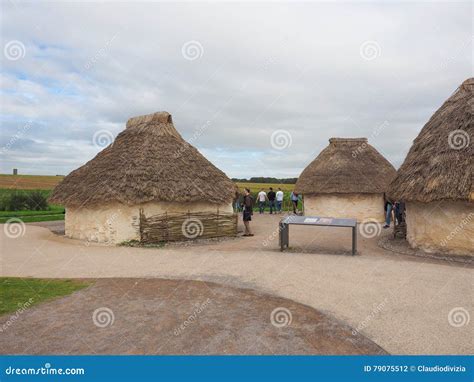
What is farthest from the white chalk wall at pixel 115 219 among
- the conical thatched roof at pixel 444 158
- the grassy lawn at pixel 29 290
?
the conical thatched roof at pixel 444 158

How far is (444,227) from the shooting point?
1141 centimetres

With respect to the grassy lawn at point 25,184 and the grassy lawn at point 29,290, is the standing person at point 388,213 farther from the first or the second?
the grassy lawn at point 25,184

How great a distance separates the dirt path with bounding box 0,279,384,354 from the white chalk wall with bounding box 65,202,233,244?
5.92m

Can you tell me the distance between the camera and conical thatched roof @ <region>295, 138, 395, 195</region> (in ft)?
68.6

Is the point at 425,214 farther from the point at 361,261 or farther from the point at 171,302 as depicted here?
the point at 171,302

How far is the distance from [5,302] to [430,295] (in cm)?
804

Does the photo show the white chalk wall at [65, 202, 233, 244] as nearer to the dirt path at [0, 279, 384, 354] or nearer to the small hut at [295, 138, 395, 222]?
the dirt path at [0, 279, 384, 354]

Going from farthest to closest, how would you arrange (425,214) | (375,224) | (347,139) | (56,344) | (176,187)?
(347,139) < (375,224) < (176,187) < (425,214) < (56,344)

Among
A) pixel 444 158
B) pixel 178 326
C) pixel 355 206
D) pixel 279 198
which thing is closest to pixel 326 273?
pixel 178 326

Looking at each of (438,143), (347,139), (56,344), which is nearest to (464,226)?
(438,143)

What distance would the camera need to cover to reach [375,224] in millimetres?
20297

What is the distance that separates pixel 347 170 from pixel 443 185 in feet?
34.7

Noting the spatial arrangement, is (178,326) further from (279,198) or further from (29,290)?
(279,198)

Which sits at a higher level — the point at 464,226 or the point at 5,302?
the point at 464,226
